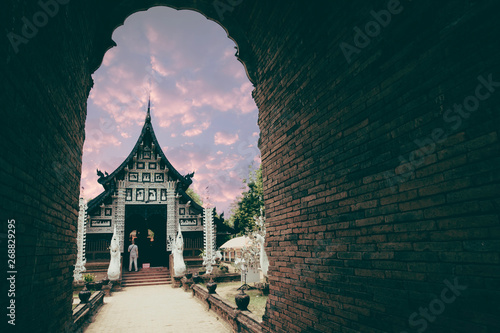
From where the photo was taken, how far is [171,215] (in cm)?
1919

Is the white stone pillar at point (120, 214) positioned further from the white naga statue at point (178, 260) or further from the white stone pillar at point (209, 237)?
the white stone pillar at point (209, 237)

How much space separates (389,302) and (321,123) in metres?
1.99

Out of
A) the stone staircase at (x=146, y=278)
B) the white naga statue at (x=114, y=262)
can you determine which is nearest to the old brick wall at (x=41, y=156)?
the white naga statue at (x=114, y=262)

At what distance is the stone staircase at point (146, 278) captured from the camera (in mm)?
15930

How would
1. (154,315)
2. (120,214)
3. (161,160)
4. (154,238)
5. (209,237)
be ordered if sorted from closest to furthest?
(154,315) < (120,214) < (209,237) < (161,160) < (154,238)

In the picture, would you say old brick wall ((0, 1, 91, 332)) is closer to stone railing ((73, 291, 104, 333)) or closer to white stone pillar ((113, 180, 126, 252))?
stone railing ((73, 291, 104, 333))

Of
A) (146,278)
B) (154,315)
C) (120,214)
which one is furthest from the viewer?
(120,214)

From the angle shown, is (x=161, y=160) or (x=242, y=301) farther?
(x=161, y=160)

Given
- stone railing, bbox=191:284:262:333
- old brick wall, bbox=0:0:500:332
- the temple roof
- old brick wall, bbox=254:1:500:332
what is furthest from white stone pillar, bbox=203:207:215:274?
old brick wall, bbox=254:1:500:332

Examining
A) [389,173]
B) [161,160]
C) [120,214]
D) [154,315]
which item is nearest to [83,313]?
[154,315]

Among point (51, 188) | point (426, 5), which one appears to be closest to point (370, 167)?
point (426, 5)

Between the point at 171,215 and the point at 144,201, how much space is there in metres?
2.04

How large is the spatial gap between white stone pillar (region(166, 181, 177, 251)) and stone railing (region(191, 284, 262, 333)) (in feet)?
30.0

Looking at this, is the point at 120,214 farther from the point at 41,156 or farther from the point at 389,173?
the point at 389,173
